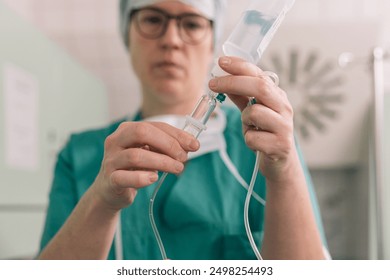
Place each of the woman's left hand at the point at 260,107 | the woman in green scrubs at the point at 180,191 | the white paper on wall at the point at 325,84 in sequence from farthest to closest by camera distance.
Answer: the white paper on wall at the point at 325,84 < the woman in green scrubs at the point at 180,191 < the woman's left hand at the point at 260,107

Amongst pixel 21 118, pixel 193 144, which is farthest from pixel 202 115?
pixel 21 118

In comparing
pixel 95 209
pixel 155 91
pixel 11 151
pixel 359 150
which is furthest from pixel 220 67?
pixel 359 150

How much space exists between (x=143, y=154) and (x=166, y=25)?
427mm

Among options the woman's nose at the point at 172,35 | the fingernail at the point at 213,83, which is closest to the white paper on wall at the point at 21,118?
the woman's nose at the point at 172,35

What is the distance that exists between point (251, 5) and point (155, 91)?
1.35ft

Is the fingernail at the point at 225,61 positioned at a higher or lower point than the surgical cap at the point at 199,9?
lower

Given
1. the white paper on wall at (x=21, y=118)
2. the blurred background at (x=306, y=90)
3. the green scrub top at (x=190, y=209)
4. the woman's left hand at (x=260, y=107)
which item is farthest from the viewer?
the blurred background at (x=306, y=90)

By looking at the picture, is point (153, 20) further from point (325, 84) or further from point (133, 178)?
point (325, 84)

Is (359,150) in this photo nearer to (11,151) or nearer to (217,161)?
(217,161)

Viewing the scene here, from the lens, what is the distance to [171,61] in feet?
2.88

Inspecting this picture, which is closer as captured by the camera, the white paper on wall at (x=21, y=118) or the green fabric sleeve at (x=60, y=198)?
the green fabric sleeve at (x=60, y=198)

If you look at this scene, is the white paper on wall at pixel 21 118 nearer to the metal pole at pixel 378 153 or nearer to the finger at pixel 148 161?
the finger at pixel 148 161

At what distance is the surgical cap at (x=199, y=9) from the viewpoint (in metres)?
0.90

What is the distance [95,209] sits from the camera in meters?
0.63
